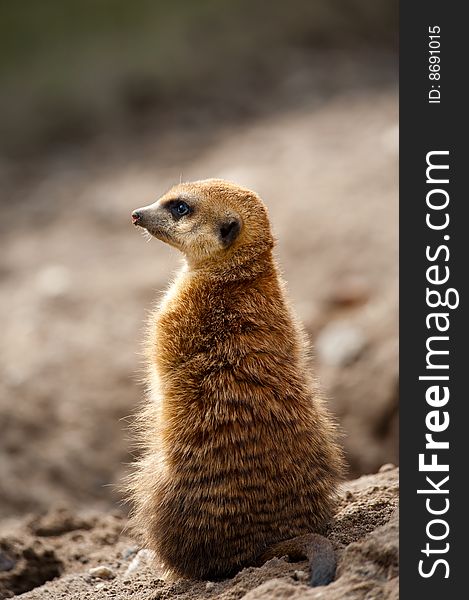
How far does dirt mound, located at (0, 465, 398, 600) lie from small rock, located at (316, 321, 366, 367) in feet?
6.43

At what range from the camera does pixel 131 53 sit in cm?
962

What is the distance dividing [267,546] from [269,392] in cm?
40

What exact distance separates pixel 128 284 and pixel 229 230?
392cm

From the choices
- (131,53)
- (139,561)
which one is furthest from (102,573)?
(131,53)

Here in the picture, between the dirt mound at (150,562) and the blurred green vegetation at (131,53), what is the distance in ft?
18.2

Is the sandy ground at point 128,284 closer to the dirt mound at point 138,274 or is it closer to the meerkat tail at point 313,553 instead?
the dirt mound at point 138,274

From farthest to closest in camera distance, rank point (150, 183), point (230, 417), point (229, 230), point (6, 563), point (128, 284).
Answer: point (150, 183) → point (128, 284) → point (6, 563) → point (229, 230) → point (230, 417)

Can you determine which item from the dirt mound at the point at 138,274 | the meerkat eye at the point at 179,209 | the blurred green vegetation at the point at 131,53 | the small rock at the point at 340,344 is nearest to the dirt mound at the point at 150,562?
the dirt mound at the point at 138,274

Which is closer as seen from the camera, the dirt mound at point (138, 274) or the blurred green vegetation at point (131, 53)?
the dirt mound at point (138, 274)

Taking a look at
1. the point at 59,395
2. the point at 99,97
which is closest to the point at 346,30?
the point at 99,97

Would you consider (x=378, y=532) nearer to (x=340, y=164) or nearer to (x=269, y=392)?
(x=269, y=392)

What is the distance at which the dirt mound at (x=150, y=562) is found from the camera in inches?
91.1

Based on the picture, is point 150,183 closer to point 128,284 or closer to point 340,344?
point 128,284

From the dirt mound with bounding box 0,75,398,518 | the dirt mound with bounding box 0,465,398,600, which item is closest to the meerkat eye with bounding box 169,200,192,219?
the dirt mound with bounding box 0,465,398,600
